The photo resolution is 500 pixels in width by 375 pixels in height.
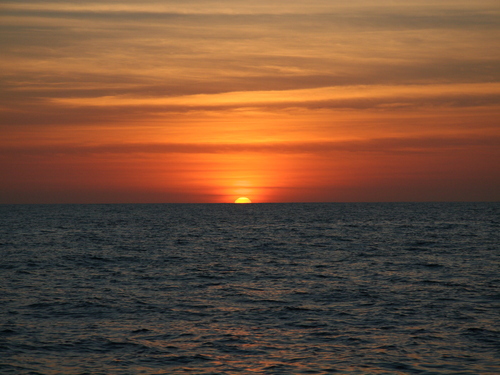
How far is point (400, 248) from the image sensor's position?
6100 cm

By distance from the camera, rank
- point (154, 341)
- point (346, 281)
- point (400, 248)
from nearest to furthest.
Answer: point (154, 341) < point (346, 281) < point (400, 248)

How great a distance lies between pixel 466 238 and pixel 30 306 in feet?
200

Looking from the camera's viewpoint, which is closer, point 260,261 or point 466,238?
point 260,261

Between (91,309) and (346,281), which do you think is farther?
(346,281)

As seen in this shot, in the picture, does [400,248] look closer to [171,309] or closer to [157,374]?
[171,309]

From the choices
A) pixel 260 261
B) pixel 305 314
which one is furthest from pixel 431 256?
pixel 305 314

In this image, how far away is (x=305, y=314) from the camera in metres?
26.6

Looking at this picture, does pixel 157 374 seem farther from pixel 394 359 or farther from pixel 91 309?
pixel 91 309

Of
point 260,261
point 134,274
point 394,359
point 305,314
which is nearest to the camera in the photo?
point 394,359

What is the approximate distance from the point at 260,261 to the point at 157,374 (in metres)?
31.7

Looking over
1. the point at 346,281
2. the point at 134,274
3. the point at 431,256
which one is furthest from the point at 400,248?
the point at 134,274

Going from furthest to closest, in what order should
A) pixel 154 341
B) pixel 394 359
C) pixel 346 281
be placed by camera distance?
1. pixel 346 281
2. pixel 154 341
3. pixel 394 359

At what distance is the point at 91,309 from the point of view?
2803 cm

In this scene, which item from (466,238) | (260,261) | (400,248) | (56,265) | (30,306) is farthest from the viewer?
(466,238)
